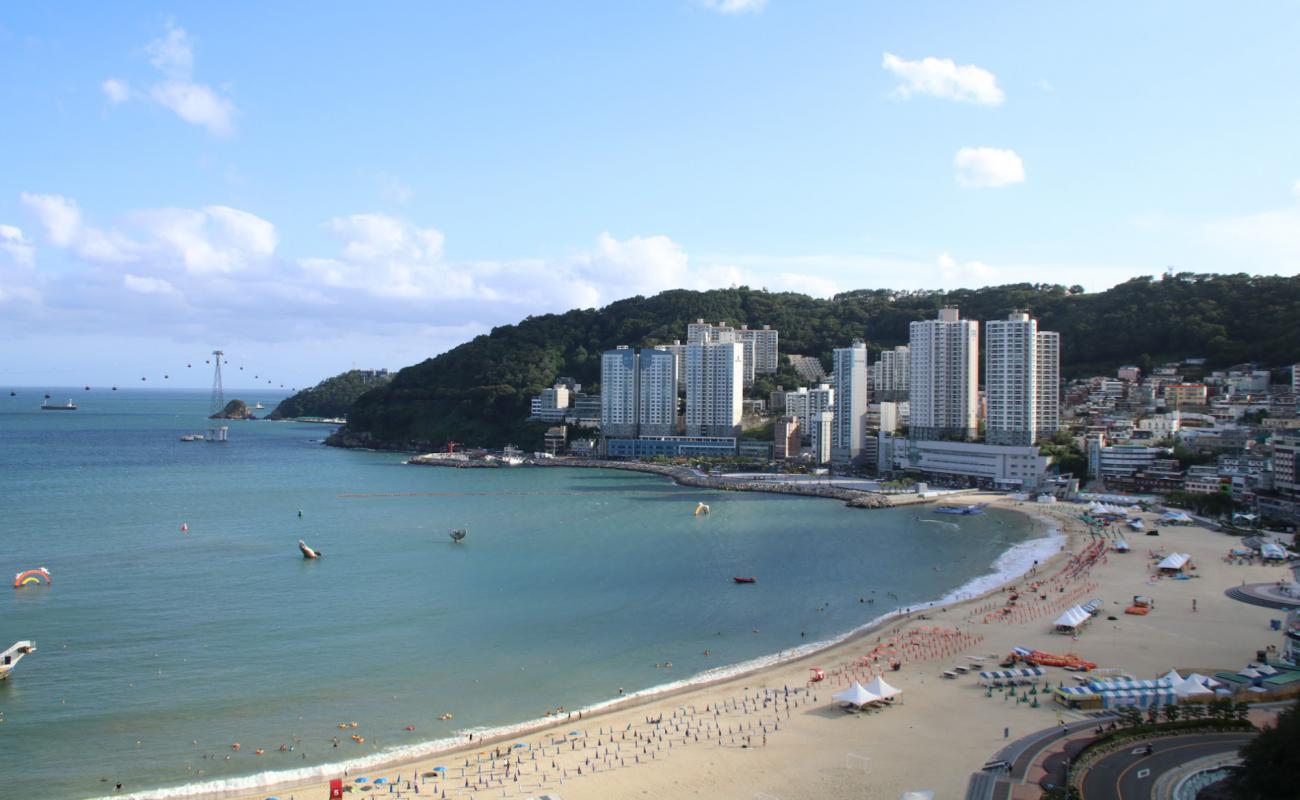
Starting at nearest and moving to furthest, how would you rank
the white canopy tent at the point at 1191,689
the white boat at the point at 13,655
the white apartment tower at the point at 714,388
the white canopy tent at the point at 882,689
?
the white canopy tent at the point at 1191,689 < the white canopy tent at the point at 882,689 < the white boat at the point at 13,655 < the white apartment tower at the point at 714,388

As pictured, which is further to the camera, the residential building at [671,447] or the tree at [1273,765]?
the residential building at [671,447]

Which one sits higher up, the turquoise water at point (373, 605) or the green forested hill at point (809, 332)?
the green forested hill at point (809, 332)

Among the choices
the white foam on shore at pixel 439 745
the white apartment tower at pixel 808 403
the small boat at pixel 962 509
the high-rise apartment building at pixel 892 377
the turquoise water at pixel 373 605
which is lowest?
the white foam on shore at pixel 439 745

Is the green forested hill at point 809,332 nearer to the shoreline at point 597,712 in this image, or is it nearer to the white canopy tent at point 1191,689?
the shoreline at point 597,712

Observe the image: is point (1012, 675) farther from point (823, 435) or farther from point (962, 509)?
point (823, 435)

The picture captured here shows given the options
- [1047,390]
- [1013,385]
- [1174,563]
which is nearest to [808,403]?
[1047,390]

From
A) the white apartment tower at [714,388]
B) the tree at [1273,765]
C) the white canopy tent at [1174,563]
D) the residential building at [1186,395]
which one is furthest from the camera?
the white apartment tower at [714,388]

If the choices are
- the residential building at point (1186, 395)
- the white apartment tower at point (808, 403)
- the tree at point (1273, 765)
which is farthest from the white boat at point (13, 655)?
the residential building at point (1186, 395)

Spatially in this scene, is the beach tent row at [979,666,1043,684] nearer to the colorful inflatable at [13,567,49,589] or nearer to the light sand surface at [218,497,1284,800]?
the light sand surface at [218,497,1284,800]
